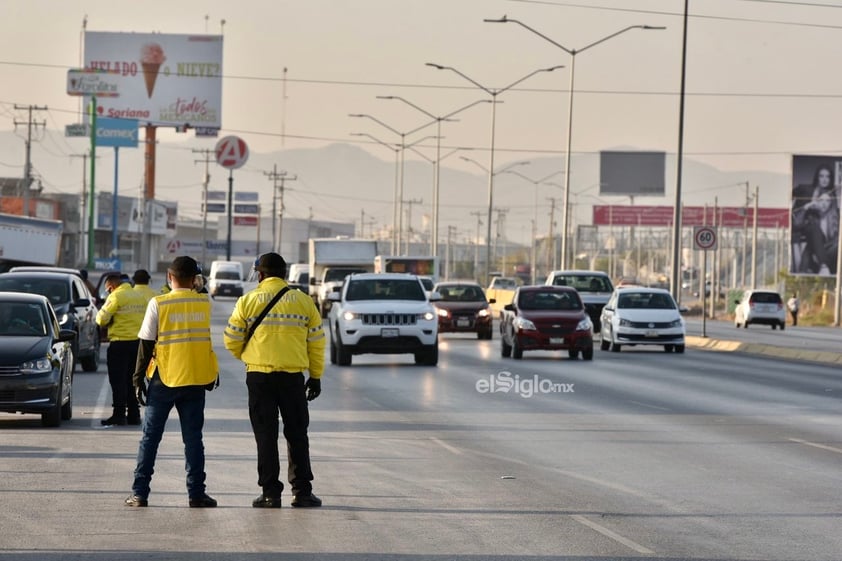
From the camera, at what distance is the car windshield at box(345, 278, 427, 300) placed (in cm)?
3544

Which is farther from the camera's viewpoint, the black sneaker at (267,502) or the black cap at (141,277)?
the black cap at (141,277)

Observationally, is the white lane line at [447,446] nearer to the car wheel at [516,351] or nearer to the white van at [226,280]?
the car wheel at [516,351]

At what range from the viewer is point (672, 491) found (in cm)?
1382

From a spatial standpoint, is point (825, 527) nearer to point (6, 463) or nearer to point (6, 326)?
point (6, 463)

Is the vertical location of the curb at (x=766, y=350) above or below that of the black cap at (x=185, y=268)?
below

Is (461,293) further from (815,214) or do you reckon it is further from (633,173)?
(633,173)

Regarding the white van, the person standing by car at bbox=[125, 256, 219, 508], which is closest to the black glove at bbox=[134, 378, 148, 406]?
the person standing by car at bbox=[125, 256, 219, 508]

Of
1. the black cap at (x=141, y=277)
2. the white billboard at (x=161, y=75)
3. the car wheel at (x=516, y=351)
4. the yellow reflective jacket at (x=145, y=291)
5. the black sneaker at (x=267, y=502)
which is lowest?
the car wheel at (x=516, y=351)

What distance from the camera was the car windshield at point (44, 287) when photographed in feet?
100

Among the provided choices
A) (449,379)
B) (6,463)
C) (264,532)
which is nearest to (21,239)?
(449,379)

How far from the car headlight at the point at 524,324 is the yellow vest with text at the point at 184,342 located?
2401 centimetres

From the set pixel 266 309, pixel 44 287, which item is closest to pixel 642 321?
pixel 44 287

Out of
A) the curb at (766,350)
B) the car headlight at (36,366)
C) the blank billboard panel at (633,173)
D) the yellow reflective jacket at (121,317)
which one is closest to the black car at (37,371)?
the car headlight at (36,366)

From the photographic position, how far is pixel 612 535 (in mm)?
11297
